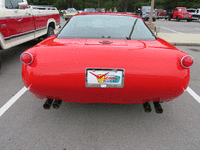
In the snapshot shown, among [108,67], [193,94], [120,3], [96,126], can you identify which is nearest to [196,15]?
[193,94]

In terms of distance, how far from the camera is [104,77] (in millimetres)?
1995

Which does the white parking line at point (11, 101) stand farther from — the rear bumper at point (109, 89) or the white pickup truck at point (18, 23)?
the white pickup truck at point (18, 23)

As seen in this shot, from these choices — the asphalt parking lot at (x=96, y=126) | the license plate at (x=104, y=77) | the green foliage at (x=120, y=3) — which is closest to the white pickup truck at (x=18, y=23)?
the asphalt parking lot at (x=96, y=126)

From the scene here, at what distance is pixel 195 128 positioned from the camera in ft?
8.05

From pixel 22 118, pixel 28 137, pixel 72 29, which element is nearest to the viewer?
pixel 28 137

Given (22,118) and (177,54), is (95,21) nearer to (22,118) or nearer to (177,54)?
(177,54)

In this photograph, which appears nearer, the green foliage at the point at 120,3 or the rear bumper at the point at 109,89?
the rear bumper at the point at 109,89

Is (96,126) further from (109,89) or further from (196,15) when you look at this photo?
(196,15)

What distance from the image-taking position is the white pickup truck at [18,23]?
14.3 feet

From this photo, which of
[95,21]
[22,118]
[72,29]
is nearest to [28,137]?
[22,118]

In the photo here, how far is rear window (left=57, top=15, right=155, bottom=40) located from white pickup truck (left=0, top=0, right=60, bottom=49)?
213cm

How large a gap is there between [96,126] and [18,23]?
3887 mm

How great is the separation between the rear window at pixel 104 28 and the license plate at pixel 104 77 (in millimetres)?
843

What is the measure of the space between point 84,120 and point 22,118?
0.89 metres
